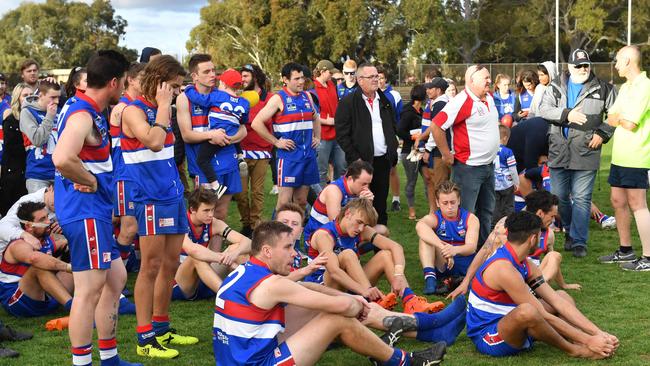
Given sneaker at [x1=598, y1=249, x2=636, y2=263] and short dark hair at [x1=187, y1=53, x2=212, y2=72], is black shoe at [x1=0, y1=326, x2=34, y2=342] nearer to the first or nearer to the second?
short dark hair at [x1=187, y1=53, x2=212, y2=72]

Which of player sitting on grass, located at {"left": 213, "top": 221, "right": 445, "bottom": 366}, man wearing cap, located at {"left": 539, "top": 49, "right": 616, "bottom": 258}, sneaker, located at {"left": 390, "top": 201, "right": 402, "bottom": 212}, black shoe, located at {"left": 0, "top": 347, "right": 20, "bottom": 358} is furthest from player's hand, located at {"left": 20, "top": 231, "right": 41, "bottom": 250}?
sneaker, located at {"left": 390, "top": 201, "right": 402, "bottom": 212}

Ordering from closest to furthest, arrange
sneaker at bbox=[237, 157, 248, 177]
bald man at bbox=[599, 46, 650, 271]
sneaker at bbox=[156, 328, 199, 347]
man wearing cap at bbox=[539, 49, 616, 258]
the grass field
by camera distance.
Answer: the grass field → sneaker at bbox=[156, 328, 199, 347] → bald man at bbox=[599, 46, 650, 271] → man wearing cap at bbox=[539, 49, 616, 258] → sneaker at bbox=[237, 157, 248, 177]

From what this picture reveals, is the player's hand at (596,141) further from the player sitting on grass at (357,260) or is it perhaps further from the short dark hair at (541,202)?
the player sitting on grass at (357,260)

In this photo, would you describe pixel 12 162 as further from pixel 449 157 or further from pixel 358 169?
pixel 449 157

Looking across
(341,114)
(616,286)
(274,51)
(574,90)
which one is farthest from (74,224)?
(274,51)

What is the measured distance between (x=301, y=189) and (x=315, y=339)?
4.80 m

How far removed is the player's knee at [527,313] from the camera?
5.22 meters

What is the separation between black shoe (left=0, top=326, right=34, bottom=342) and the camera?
6.19m

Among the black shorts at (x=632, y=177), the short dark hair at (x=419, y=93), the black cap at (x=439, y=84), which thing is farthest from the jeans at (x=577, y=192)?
the short dark hair at (x=419, y=93)

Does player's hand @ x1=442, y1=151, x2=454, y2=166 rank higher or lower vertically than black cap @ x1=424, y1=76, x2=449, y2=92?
lower

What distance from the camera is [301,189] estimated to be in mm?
9516

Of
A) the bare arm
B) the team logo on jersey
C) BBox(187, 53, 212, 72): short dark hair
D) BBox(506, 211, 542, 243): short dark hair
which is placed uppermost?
BBox(187, 53, 212, 72): short dark hair

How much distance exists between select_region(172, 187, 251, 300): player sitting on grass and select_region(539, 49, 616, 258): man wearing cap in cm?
407

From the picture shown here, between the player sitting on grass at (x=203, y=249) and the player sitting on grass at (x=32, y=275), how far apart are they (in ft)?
3.38
